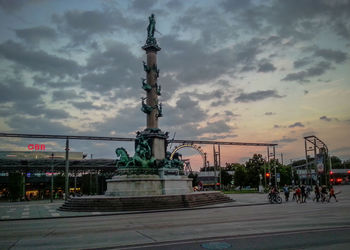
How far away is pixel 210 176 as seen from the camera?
136 m

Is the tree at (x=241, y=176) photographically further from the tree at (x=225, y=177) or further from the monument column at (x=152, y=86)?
the monument column at (x=152, y=86)

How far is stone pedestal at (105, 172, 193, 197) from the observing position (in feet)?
112

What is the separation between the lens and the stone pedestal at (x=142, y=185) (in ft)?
112

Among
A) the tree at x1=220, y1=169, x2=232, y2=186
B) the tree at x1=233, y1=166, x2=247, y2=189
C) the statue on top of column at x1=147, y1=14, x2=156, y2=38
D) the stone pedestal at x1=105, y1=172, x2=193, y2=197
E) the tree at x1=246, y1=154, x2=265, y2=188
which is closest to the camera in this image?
the stone pedestal at x1=105, y1=172, x2=193, y2=197

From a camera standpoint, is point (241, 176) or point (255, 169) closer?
point (255, 169)

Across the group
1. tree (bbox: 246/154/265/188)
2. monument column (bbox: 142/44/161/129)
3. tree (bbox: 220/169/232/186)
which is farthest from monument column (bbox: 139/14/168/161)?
tree (bbox: 220/169/232/186)

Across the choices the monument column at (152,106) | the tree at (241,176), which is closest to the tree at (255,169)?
the tree at (241,176)

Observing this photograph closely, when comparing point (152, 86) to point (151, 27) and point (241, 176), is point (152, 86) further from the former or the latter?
point (241, 176)

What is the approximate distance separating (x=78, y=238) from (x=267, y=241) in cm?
746

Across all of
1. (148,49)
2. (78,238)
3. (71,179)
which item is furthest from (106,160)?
(78,238)

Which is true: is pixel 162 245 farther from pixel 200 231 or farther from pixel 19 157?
pixel 19 157

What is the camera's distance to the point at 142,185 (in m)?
34.3

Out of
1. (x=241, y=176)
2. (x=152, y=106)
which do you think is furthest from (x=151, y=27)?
(x=241, y=176)

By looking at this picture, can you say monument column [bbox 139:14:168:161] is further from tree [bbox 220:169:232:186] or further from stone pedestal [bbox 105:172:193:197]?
tree [bbox 220:169:232:186]
